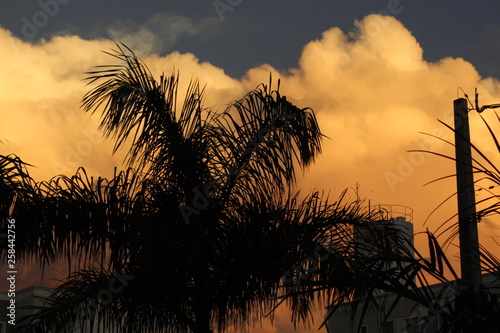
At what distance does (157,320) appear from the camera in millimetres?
9758

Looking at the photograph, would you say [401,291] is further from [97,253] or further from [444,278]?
[97,253]

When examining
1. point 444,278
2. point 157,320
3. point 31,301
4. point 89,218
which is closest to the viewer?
point 444,278

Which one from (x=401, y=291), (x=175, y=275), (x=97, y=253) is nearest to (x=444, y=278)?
(x=401, y=291)

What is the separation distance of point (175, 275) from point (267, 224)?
1380mm

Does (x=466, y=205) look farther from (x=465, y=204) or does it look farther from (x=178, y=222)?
(x=178, y=222)
